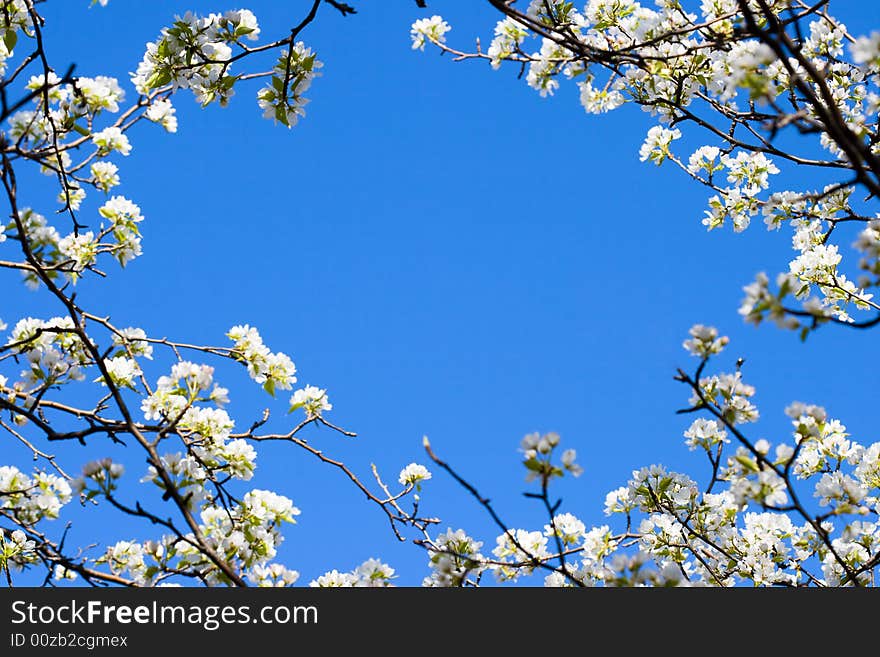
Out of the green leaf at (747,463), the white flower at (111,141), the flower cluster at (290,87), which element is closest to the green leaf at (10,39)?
the white flower at (111,141)

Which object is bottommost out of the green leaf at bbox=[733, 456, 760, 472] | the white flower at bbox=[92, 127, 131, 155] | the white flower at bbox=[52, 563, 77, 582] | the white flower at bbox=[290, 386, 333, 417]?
the green leaf at bbox=[733, 456, 760, 472]

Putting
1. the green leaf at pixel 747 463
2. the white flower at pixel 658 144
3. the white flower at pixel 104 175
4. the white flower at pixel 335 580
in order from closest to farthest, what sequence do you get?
the green leaf at pixel 747 463
the white flower at pixel 335 580
the white flower at pixel 104 175
the white flower at pixel 658 144

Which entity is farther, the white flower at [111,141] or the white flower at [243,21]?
the white flower at [111,141]

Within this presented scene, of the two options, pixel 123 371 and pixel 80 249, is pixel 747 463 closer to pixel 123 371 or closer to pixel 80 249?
pixel 123 371

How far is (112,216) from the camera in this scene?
4.25 metres

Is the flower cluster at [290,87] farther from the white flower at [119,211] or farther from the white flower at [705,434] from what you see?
the white flower at [705,434]

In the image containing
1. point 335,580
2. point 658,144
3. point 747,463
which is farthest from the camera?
point 658,144

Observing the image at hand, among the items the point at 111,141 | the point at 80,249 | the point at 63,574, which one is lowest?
the point at 63,574

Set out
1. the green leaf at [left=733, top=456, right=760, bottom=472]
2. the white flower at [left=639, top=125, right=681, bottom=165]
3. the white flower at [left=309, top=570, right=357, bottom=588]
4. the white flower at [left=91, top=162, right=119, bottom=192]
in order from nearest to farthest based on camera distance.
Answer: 1. the green leaf at [left=733, top=456, right=760, bottom=472]
2. the white flower at [left=309, top=570, right=357, bottom=588]
3. the white flower at [left=91, top=162, right=119, bottom=192]
4. the white flower at [left=639, top=125, right=681, bottom=165]

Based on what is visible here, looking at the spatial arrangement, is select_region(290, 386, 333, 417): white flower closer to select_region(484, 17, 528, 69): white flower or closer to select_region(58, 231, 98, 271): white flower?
select_region(58, 231, 98, 271): white flower

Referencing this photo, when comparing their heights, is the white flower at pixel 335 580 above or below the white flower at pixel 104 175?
below

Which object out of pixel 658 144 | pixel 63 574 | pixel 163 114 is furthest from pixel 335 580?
pixel 658 144

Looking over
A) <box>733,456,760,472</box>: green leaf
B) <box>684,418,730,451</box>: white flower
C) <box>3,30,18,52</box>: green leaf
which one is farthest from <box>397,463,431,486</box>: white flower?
<box>3,30,18,52</box>: green leaf

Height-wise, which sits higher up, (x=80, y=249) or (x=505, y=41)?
(x=505, y=41)
